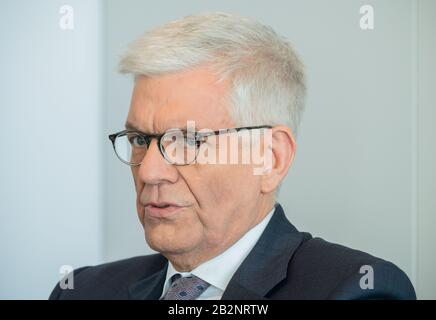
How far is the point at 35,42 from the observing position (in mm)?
1928

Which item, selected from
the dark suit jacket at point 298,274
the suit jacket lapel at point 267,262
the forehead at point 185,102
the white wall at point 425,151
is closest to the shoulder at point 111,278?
the dark suit jacket at point 298,274

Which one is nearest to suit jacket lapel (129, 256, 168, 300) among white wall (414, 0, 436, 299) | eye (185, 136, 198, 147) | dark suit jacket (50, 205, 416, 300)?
dark suit jacket (50, 205, 416, 300)

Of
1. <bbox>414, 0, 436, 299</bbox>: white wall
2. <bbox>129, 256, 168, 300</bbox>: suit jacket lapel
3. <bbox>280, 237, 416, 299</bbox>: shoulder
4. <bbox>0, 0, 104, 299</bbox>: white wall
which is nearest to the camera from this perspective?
<bbox>280, 237, 416, 299</bbox>: shoulder

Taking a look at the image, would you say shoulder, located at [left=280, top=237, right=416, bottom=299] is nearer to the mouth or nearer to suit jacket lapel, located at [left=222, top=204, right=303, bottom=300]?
suit jacket lapel, located at [left=222, top=204, right=303, bottom=300]

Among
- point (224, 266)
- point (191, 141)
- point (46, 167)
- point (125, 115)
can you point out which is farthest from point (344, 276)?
point (46, 167)

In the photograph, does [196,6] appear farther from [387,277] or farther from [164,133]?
[387,277]

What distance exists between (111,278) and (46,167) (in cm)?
54

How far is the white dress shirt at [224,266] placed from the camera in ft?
4.12

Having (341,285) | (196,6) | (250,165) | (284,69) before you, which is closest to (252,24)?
(284,69)

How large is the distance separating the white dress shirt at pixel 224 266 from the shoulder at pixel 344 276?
3.7 inches

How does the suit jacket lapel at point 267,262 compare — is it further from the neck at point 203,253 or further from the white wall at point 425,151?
the white wall at point 425,151

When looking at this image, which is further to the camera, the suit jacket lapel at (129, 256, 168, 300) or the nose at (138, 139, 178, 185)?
the suit jacket lapel at (129, 256, 168, 300)

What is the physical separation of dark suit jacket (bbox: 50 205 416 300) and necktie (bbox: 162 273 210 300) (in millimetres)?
75

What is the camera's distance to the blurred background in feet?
5.48
